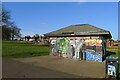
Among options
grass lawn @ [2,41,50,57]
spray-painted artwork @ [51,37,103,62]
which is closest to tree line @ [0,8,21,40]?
grass lawn @ [2,41,50,57]

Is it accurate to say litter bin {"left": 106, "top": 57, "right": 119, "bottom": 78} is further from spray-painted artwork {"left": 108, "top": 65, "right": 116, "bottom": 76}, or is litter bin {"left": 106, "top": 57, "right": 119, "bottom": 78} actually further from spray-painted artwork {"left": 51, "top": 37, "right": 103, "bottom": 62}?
spray-painted artwork {"left": 51, "top": 37, "right": 103, "bottom": 62}

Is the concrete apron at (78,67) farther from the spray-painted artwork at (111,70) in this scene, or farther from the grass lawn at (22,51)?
the grass lawn at (22,51)

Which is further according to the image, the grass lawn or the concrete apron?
the grass lawn

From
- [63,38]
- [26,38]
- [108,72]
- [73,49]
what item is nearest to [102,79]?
[108,72]

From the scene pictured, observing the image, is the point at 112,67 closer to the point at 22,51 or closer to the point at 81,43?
the point at 81,43

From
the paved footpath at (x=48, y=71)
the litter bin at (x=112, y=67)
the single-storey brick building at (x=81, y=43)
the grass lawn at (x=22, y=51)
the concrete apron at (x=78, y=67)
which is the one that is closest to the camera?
the litter bin at (x=112, y=67)

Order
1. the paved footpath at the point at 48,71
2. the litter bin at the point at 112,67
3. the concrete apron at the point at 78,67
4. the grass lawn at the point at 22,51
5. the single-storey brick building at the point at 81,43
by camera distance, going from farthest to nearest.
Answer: the grass lawn at the point at 22,51 < the single-storey brick building at the point at 81,43 < the concrete apron at the point at 78,67 < the paved footpath at the point at 48,71 < the litter bin at the point at 112,67

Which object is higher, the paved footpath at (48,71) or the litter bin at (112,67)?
the litter bin at (112,67)

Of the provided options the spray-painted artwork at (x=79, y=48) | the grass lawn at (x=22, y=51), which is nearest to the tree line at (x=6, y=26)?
the grass lawn at (x=22, y=51)

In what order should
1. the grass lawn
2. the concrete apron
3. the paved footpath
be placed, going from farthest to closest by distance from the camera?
the grass lawn, the concrete apron, the paved footpath

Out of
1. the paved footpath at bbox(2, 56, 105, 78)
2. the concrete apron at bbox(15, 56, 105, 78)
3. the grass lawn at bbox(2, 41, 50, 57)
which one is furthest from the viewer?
the grass lawn at bbox(2, 41, 50, 57)

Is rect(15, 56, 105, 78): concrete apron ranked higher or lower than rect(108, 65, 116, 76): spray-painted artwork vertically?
lower

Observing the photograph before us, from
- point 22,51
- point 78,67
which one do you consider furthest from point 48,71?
point 22,51

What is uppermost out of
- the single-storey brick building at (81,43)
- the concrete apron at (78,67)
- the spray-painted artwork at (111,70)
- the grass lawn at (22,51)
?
the single-storey brick building at (81,43)
